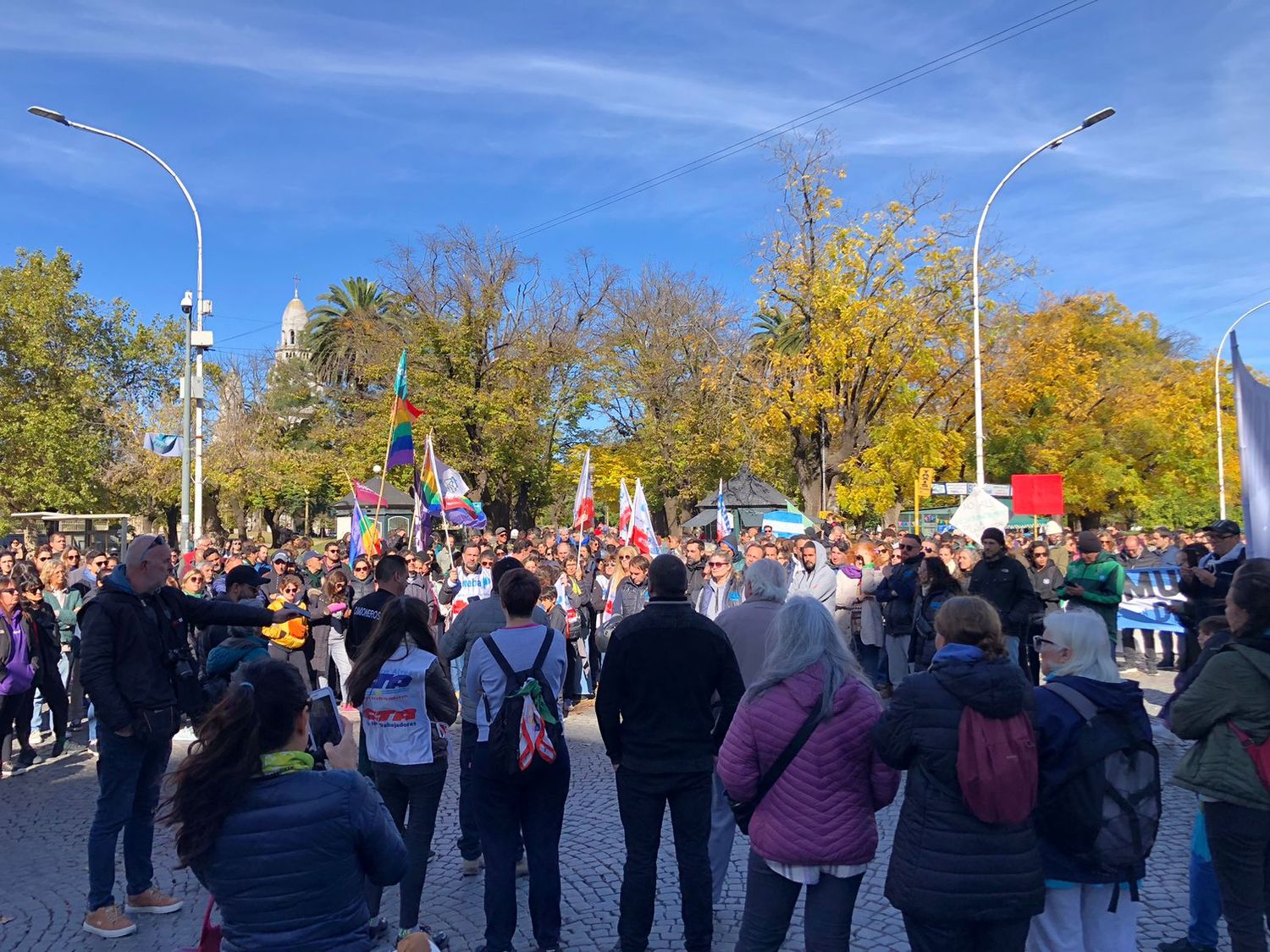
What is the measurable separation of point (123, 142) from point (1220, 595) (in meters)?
19.5

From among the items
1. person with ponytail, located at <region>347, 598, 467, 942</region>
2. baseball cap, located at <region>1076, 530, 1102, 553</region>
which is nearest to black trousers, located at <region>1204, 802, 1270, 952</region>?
person with ponytail, located at <region>347, 598, 467, 942</region>

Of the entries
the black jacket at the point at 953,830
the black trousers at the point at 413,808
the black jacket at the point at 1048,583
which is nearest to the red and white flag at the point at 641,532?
the black jacket at the point at 1048,583

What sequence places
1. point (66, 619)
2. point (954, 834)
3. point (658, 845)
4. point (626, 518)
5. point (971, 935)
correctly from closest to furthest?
point (954, 834), point (971, 935), point (658, 845), point (66, 619), point (626, 518)

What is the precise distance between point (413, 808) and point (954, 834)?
8.91ft

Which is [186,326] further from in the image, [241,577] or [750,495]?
[750,495]

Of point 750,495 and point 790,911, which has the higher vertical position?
point 750,495

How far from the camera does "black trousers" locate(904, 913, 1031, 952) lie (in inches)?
126

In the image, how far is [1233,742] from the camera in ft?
12.9

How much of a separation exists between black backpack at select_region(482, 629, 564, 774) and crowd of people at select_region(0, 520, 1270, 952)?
14 mm

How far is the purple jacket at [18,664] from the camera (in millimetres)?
7926

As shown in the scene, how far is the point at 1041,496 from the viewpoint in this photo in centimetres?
1973

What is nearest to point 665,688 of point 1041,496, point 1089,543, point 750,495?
point 1089,543

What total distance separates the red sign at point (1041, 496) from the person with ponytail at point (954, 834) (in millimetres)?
17563

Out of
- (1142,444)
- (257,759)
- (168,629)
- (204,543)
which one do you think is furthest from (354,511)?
(1142,444)
